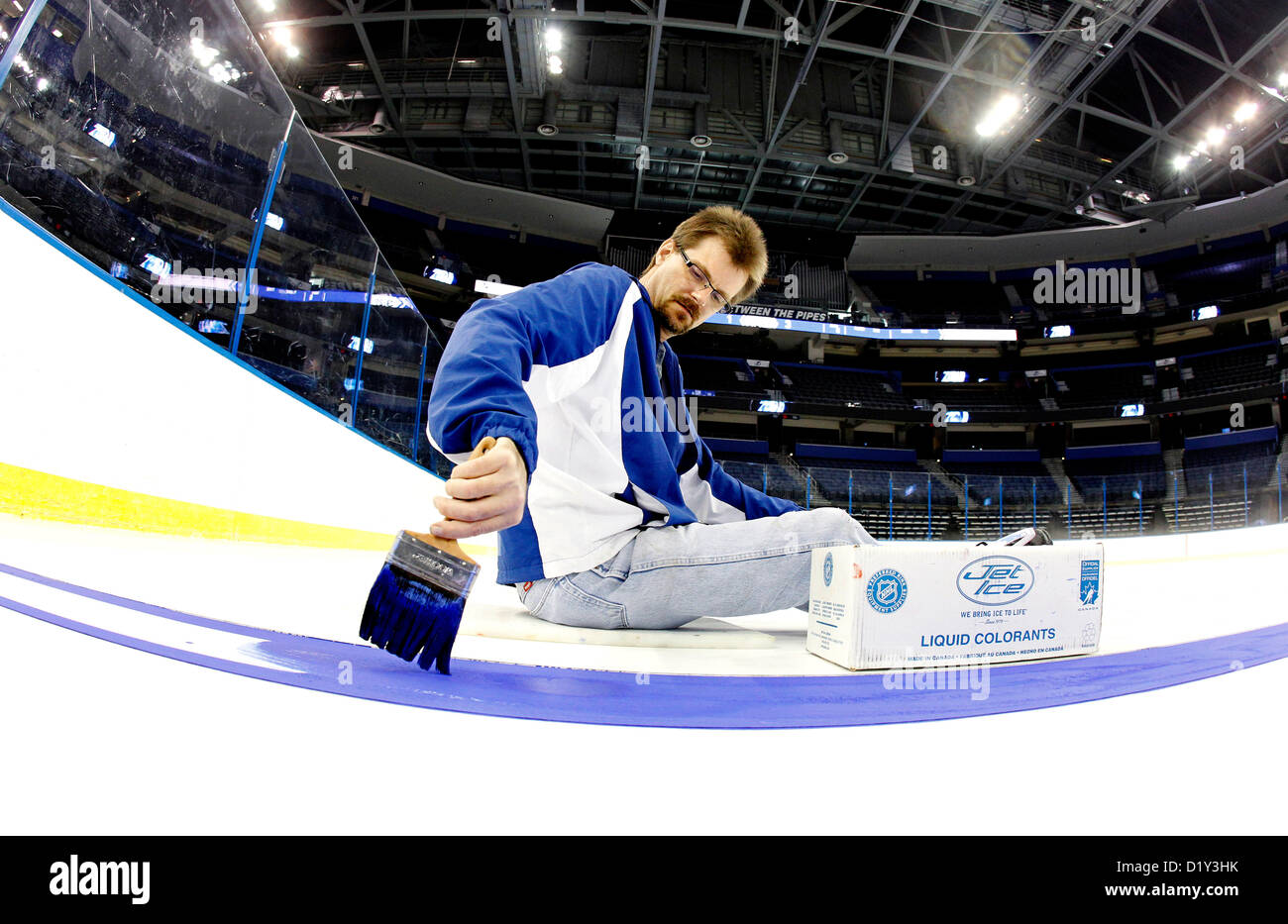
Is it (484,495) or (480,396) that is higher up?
(480,396)

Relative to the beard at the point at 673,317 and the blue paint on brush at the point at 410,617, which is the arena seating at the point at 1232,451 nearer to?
the beard at the point at 673,317

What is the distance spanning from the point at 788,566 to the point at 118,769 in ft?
3.29

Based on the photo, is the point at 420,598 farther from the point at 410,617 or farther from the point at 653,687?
the point at 653,687

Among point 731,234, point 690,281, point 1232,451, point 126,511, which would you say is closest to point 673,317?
point 690,281

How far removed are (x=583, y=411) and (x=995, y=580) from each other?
802 millimetres

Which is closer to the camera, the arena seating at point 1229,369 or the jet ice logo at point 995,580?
the jet ice logo at point 995,580


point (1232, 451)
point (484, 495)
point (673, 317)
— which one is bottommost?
point (484, 495)

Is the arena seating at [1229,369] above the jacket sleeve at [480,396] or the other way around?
above

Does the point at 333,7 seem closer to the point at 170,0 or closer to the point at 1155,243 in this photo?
the point at 170,0

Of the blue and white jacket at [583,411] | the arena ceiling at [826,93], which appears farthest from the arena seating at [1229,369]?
the blue and white jacket at [583,411]

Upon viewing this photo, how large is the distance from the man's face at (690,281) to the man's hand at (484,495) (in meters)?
0.88

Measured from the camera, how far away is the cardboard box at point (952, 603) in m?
0.98

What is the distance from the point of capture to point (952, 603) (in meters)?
1.03

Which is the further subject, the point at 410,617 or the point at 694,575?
the point at 694,575
